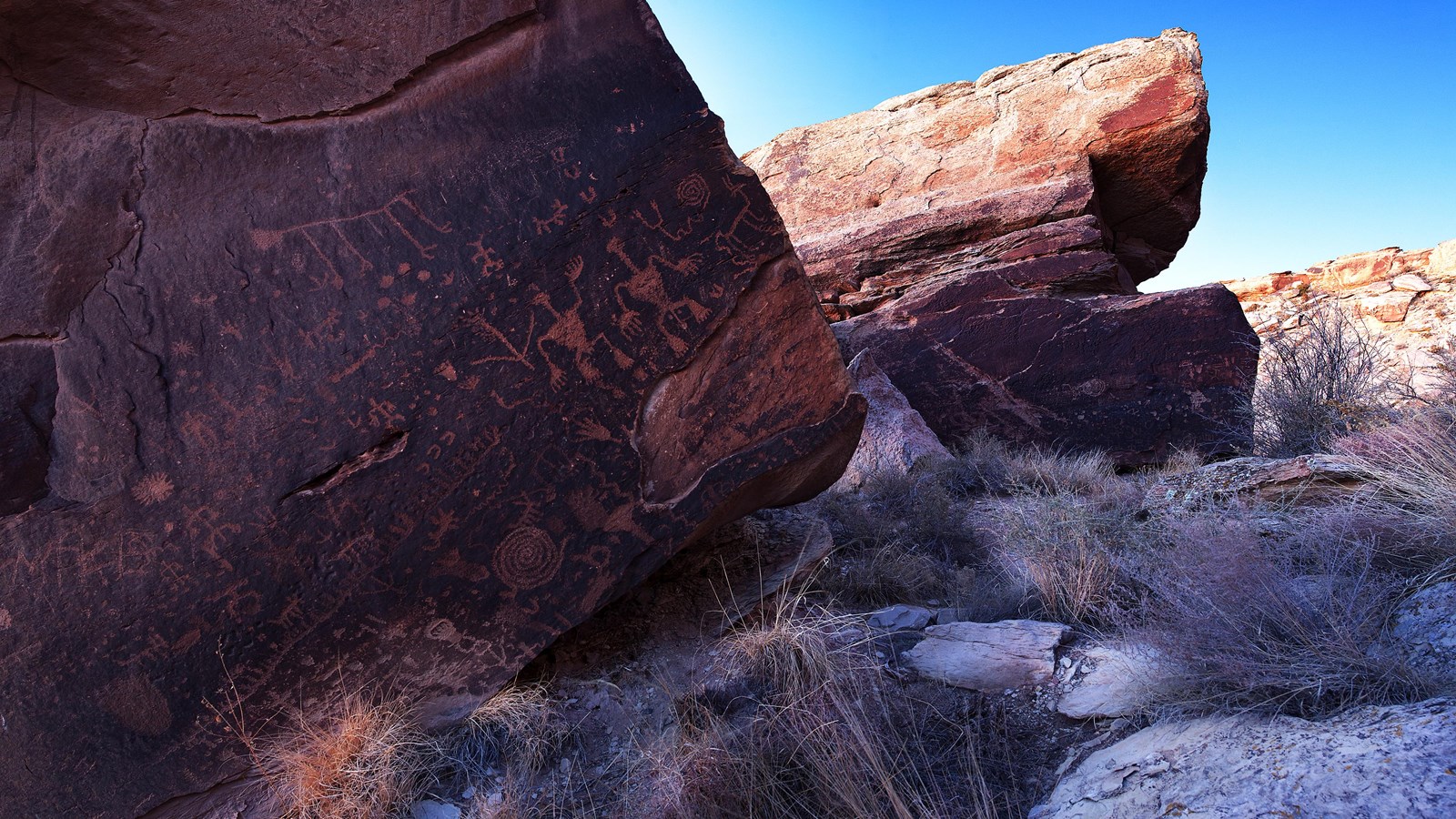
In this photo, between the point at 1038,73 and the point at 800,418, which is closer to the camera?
the point at 800,418

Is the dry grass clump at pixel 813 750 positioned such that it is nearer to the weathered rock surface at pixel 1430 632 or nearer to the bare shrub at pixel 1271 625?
the bare shrub at pixel 1271 625

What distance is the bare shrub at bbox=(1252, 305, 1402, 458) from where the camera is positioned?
14.4 feet

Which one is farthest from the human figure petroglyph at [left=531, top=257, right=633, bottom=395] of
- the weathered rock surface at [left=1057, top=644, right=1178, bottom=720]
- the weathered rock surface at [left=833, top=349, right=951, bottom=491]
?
the weathered rock surface at [left=833, top=349, right=951, bottom=491]

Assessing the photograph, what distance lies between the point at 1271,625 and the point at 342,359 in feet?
7.79

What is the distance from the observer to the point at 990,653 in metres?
2.29

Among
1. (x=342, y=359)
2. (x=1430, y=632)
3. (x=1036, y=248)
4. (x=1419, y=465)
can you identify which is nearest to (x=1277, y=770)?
(x=1430, y=632)

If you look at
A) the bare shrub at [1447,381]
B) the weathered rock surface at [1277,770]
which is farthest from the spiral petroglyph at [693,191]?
the bare shrub at [1447,381]

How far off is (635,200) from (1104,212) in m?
6.13

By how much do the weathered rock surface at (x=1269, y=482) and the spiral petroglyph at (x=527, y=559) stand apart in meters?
2.33

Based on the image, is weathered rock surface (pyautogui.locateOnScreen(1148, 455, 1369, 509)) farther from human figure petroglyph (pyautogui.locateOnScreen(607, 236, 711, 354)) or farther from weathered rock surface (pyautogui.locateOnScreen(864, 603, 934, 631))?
human figure petroglyph (pyautogui.locateOnScreen(607, 236, 711, 354))

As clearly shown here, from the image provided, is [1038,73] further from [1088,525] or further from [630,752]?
[630,752]

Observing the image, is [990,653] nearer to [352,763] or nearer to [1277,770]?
[1277,770]

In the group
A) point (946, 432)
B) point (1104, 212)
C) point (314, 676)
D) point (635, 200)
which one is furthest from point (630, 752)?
point (1104, 212)

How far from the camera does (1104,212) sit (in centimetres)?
715
